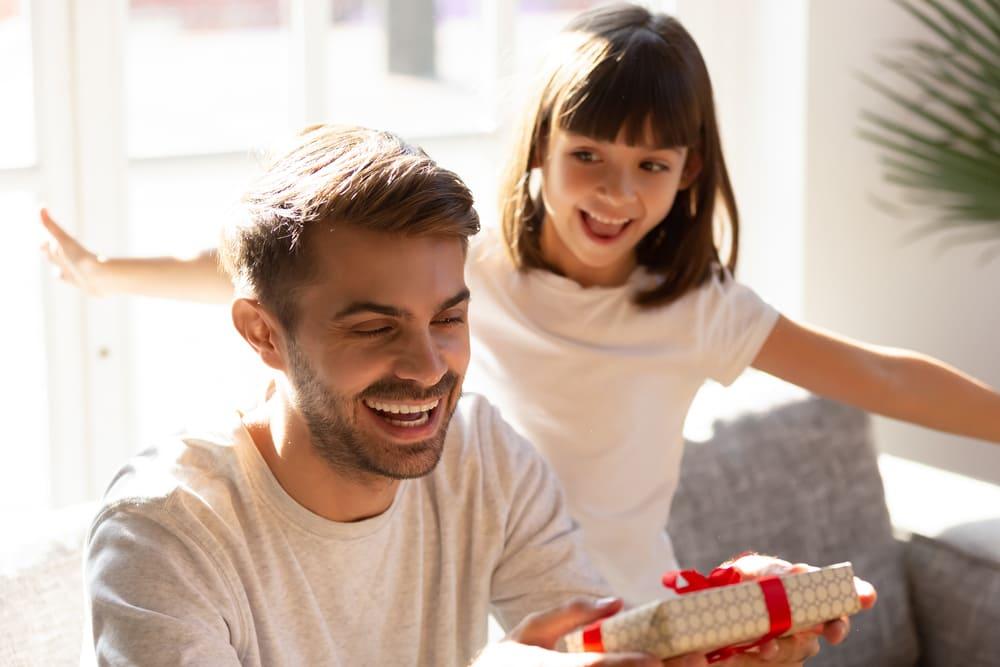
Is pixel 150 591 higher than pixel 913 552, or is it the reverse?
pixel 150 591

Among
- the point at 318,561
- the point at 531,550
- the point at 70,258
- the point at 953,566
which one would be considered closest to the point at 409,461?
the point at 318,561

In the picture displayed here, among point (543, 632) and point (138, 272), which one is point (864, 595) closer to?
point (543, 632)

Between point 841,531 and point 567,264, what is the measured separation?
69 centimetres

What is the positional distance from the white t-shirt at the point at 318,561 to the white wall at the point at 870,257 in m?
1.46

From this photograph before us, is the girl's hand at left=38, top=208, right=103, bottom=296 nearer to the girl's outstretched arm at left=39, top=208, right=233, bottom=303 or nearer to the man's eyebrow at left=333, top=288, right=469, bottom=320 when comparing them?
the girl's outstretched arm at left=39, top=208, right=233, bottom=303

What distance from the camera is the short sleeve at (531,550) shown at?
162 centimetres

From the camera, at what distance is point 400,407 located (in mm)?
1445

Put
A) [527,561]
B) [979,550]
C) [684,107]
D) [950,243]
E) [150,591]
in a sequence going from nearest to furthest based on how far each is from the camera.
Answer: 1. [150,591]
2. [527,561]
3. [684,107]
4. [979,550]
5. [950,243]

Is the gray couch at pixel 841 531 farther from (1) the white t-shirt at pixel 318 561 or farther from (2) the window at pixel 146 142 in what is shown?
(2) the window at pixel 146 142

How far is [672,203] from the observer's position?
2.12m

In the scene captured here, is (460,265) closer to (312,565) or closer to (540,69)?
(312,565)

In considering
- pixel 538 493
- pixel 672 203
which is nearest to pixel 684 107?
pixel 672 203

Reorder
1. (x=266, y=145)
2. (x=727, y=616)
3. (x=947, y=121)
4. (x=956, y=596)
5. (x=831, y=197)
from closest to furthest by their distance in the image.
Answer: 1. (x=727, y=616)
2. (x=956, y=596)
3. (x=266, y=145)
4. (x=947, y=121)
5. (x=831, y=197)

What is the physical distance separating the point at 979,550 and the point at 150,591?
1.47 m
